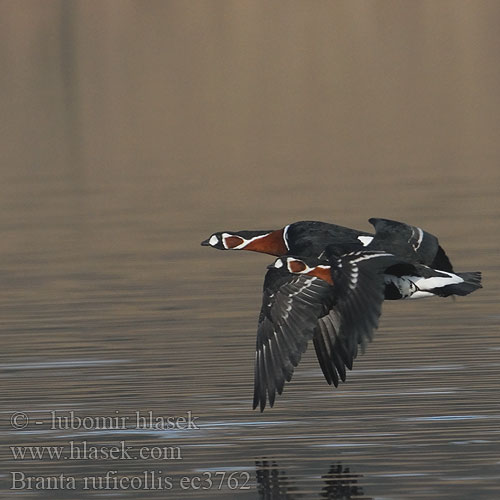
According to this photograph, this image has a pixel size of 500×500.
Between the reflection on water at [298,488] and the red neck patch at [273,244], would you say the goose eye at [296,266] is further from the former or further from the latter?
the reflection on water at [298,488]

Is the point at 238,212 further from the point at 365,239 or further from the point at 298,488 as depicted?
the point at 298,488

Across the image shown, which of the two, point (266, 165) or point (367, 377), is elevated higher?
point (367, 377)

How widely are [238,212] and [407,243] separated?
15430 mm

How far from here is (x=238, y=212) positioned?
32531 mm

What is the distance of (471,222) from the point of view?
1158 inches

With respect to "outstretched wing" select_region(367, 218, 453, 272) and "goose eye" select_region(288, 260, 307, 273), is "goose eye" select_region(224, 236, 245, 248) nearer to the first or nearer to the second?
"outstretched wing" select_region(367, 218, 453, 272)

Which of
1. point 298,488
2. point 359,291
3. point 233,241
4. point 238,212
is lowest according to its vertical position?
point 238,212

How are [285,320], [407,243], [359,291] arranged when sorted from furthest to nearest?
[407,243]
[285,320]
[359,291]

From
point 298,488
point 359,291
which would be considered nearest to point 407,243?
point 359,291

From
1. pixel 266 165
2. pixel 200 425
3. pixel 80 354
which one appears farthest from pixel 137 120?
pixel 200 425

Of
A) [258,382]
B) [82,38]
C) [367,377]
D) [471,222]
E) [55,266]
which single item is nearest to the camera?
[258,382]

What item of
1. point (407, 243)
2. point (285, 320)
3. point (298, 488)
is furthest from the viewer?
point (407, 243)

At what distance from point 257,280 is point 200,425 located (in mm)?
8885

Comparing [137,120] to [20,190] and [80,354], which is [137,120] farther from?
Result: [80,354]
